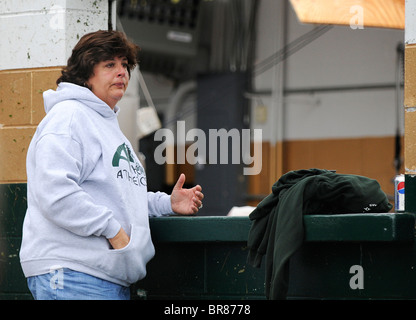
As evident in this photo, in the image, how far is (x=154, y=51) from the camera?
750cm

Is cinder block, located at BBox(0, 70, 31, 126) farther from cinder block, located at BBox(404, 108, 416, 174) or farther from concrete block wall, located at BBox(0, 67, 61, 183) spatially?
cinder block, located at BBox(404, 108, 416, 174)

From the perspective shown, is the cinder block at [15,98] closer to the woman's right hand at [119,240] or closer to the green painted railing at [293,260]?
the green painted railing at [293,260]

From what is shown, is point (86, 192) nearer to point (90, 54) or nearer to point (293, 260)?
point (90, 54)

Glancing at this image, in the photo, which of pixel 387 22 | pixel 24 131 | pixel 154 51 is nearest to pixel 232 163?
pixel 154 51

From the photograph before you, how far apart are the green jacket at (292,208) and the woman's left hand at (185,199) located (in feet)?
1.00

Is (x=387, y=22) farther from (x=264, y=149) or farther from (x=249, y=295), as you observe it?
(x=264, y=149)

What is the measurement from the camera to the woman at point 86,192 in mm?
2414

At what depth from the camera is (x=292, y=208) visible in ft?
8.45

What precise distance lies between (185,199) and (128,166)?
0.41 metres

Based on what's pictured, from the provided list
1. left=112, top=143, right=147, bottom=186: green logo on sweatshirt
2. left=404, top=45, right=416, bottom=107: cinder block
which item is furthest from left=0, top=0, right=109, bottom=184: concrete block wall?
left=404, top=45, right=416, bottom=107: cinder block

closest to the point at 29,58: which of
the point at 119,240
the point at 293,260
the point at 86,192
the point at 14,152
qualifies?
the point at 14,152

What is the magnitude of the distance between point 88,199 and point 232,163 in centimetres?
510

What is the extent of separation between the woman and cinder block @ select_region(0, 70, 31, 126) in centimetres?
76

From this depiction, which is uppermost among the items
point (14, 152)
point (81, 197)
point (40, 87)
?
point (40, 87)
